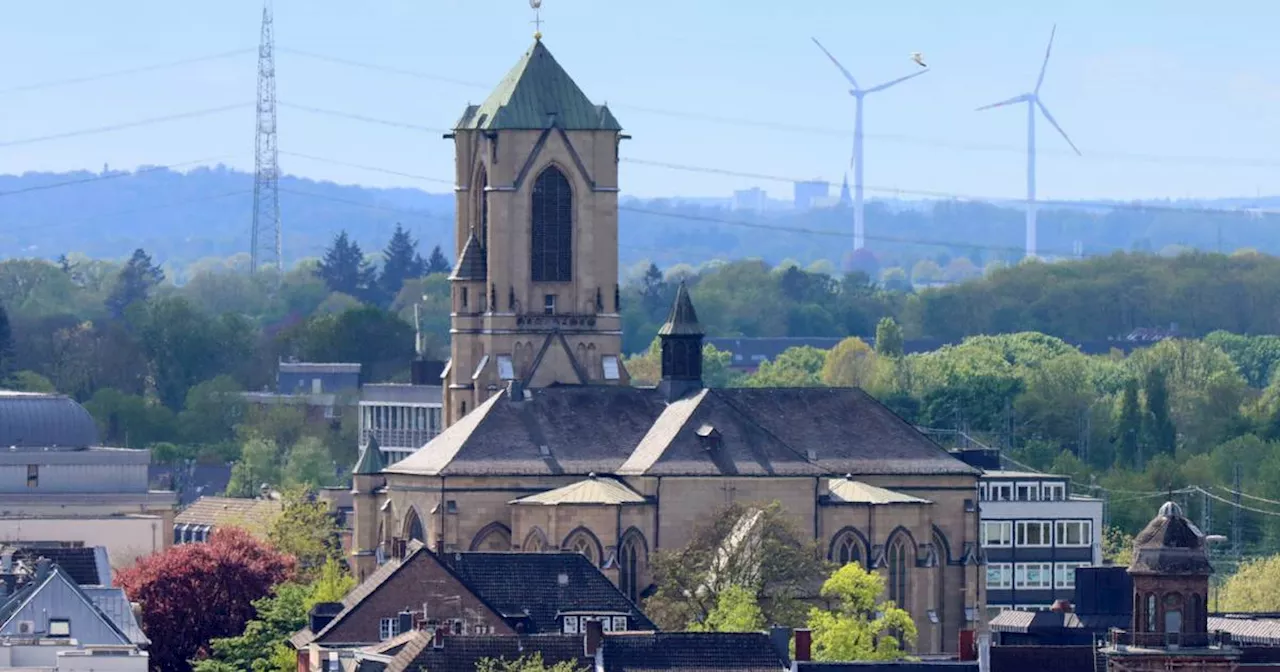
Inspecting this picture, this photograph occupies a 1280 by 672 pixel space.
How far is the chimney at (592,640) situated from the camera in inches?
4311

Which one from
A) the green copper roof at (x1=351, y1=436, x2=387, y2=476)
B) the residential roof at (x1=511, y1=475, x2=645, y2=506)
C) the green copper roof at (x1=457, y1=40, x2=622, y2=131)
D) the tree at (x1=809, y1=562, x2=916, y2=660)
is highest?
the green copper roof at (x1=457, y1=40, x2=622, y2=131)

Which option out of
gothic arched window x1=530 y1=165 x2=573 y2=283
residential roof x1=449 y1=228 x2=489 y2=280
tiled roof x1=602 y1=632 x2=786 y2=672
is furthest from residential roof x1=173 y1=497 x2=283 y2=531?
tiled roof x1=602 y1=632 x2=786 y2=672

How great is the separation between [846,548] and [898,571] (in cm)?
154

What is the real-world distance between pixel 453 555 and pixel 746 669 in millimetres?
19190

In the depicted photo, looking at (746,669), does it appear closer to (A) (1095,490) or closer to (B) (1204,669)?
(B) (1204,669)

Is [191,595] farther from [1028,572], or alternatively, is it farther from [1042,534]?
[1042,534]

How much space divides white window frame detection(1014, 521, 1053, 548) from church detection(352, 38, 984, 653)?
15638 millimetres

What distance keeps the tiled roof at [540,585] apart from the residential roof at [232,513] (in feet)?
167

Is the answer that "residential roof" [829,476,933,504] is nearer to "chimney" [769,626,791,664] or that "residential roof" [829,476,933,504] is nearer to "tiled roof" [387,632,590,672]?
"chimney" [769,626,791,664]

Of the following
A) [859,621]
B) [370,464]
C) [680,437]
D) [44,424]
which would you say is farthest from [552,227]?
[859,621]

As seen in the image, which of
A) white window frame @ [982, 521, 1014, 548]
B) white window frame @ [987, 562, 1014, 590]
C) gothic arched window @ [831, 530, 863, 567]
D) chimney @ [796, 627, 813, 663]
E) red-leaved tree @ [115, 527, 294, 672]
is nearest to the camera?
chimney @ [796, 627, 813, 663]

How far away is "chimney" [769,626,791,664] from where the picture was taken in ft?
362

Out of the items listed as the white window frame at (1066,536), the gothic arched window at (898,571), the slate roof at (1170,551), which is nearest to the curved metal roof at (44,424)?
the white window frame at (1066,536)

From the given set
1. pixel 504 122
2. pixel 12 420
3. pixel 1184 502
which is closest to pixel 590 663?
pixel 504 122
